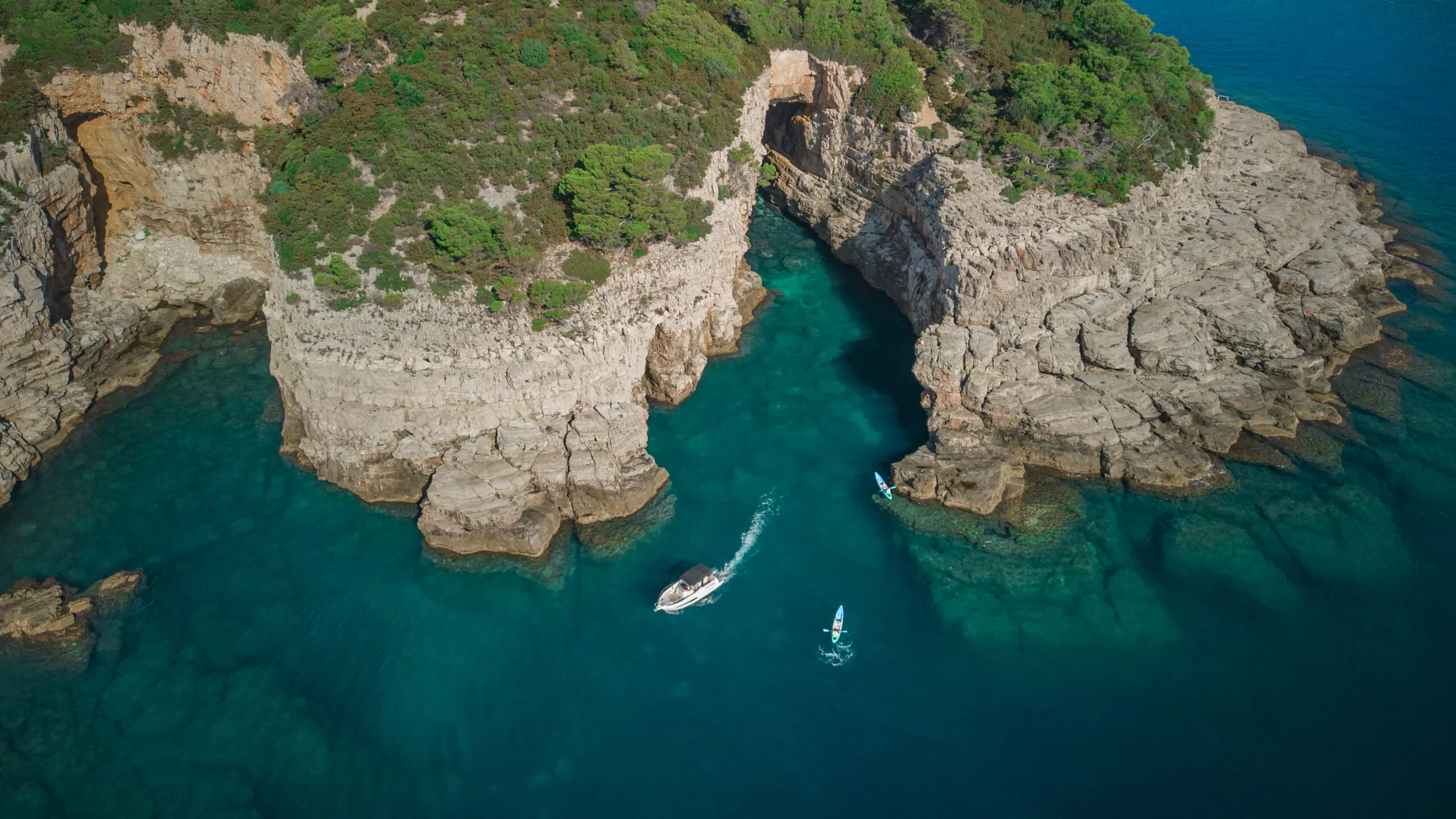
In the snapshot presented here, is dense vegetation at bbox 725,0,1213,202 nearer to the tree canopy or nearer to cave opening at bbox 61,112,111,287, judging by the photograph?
the tree canopy

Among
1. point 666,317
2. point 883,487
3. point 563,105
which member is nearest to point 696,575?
point 883,487

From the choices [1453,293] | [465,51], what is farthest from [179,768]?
Result: [1453,293]

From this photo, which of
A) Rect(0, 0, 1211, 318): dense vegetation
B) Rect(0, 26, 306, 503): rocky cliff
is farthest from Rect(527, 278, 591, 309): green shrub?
Rect(0, 26, 306, 503): rocky cliff

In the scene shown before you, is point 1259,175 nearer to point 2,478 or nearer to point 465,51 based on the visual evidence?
point 465,51

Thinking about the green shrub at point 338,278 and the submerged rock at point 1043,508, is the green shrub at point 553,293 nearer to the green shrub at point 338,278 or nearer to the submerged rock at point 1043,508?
the green shrub at point 338,278

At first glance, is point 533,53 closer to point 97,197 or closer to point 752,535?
point 97,197

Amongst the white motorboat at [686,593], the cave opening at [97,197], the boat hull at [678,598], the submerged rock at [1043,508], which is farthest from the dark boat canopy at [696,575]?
the cave opening at [97,197]
